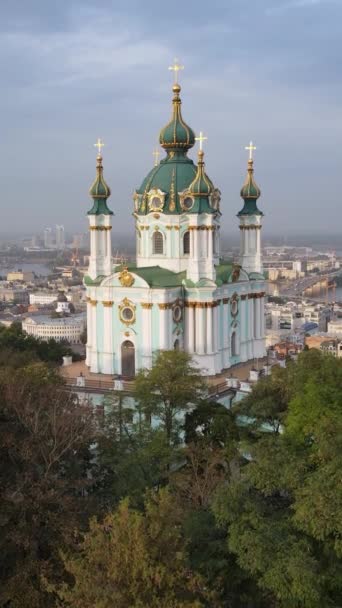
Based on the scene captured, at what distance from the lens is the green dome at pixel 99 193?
23.2 m

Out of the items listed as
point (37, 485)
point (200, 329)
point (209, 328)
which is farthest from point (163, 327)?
point (37, 485)

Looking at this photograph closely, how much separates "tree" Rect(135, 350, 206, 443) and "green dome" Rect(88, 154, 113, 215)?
7747 millimetres

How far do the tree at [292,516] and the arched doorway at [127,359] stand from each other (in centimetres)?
Answer: 1079

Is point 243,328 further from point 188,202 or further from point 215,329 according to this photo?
point 188,202

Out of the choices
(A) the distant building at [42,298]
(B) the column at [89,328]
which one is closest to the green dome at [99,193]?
(B) the column at [89,328]

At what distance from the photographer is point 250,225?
25.2 meters

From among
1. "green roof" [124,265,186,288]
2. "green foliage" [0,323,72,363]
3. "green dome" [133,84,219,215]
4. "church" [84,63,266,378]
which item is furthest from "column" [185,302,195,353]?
"green foliage" [0,323,72,363]

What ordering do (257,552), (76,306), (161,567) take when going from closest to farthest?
(161,567), (257,552), (76,306)

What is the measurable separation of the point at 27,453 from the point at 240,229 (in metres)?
15.5

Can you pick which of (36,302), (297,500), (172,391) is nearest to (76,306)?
(36,302)

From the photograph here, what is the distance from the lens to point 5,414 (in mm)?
12438

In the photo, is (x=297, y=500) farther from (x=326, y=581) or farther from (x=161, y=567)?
(x=161, y=567)

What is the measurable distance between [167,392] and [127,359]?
233 inches

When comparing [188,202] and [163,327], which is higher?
[188,202]
